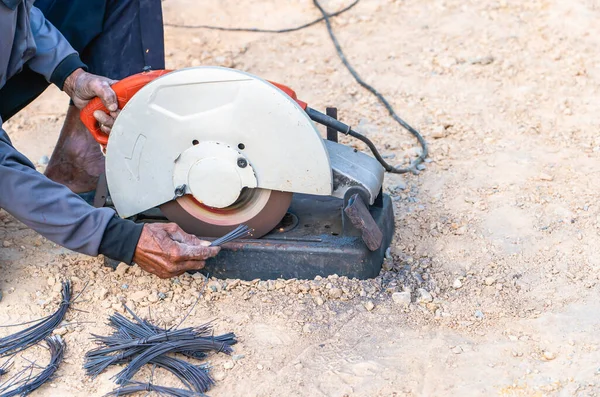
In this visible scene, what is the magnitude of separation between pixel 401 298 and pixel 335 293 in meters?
0.24

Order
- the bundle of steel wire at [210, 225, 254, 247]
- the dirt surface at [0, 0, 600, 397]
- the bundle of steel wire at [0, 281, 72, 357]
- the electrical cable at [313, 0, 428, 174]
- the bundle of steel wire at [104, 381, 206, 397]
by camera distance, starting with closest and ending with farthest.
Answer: the bundle of steel wire at [104, 381, 206, 397]
the dirt surface at [0, 0, 600, 397]
the bundle of steel wire at [0, 281, 72, 357]
the bundle of steel wire at [210, 225, 254, 247]
the electrical cable at [313, 0, 428, 174]

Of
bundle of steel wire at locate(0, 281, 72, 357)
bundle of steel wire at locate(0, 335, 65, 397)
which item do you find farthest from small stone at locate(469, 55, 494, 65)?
bundle of steel wire at locate(0, 335, 65, 397)

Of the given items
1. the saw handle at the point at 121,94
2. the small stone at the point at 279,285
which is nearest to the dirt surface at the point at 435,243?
the small stone at the point at 279,285

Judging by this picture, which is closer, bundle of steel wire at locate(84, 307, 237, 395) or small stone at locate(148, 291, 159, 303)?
bundle of steel wire at locate(84, 307, 237, 395)

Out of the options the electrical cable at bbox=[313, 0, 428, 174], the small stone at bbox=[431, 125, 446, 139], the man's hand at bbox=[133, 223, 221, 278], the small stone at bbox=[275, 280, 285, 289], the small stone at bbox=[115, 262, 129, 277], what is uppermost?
the man's hand at bbox=[133, 223, 221, 278]

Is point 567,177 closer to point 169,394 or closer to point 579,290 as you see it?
point 579,290

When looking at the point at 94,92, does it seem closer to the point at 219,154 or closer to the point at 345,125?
the point at 219,154

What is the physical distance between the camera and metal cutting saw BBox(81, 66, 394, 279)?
2635 millimetres

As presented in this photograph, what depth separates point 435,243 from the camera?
10.4ft

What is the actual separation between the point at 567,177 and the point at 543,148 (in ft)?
1.10

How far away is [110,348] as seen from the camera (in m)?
2.52

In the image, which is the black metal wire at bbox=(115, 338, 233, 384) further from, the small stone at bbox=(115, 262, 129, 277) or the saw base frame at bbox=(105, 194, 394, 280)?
the small stone at bbox=(115, 262, 129, 277)

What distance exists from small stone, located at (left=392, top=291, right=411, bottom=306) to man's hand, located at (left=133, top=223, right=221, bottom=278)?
671 millimetres

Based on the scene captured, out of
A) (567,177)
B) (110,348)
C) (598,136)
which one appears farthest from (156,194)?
(598,136)
